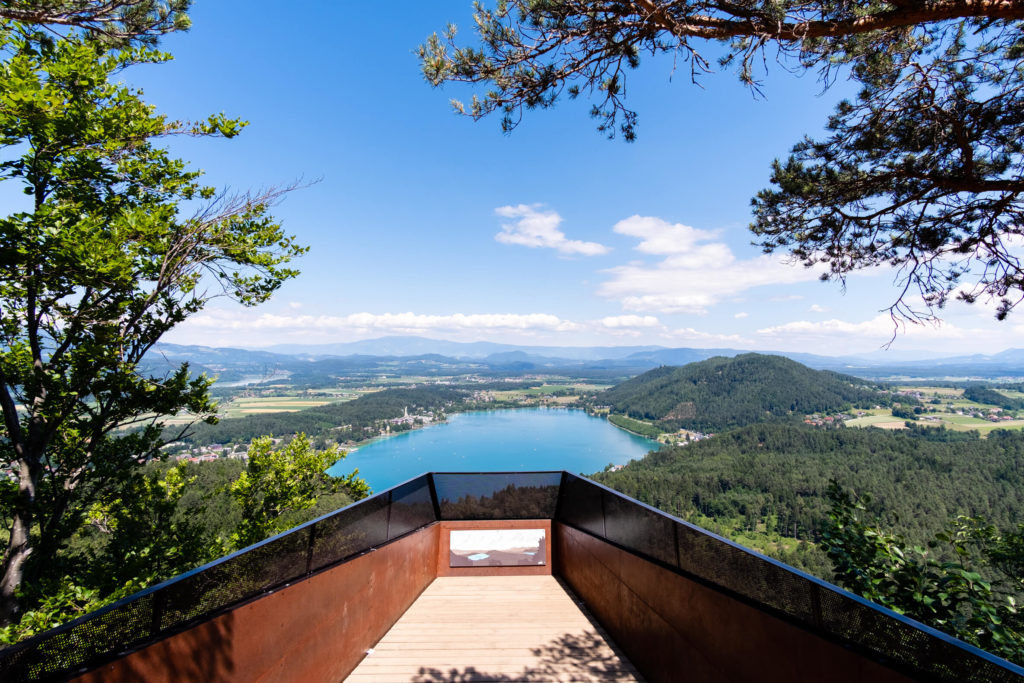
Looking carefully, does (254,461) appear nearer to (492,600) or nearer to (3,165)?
(3,165)

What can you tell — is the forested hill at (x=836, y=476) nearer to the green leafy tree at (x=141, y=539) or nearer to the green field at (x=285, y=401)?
the green leafy tree at (x=141, y=539)

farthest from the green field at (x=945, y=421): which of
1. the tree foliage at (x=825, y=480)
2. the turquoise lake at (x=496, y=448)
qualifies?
the turquoise lake at (x=496, y=448)

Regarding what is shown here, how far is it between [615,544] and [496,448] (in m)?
72.6

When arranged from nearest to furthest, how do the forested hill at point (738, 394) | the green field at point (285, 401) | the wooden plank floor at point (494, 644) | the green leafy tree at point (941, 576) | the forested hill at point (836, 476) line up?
the green leafy tree at point (941, 576) → the wooden plank floor at point (494, 644) → the forested hill at point (836, 476) → the green field at point (285, 401) → the forested hill at point (738, 394)

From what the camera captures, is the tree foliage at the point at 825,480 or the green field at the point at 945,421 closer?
the tree foliage at the point at 825,480

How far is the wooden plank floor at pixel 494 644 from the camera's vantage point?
257 cm

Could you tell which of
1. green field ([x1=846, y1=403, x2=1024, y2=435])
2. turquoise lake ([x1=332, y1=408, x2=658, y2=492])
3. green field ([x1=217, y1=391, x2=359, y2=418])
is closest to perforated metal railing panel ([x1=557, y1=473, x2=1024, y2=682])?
turquoise lake ([x1=332, y1=408, x2=658, y2=492])

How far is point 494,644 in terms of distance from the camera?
2896mm

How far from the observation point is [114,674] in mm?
1345

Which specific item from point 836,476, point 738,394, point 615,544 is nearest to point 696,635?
point 615,544

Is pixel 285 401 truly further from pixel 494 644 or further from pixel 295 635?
pixel 295 635

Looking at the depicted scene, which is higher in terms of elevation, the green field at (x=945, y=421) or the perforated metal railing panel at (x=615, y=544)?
the perforated metal railing panel at (x=615, y=544)

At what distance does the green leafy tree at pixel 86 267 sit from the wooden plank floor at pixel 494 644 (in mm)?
4106

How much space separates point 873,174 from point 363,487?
39.8ft
